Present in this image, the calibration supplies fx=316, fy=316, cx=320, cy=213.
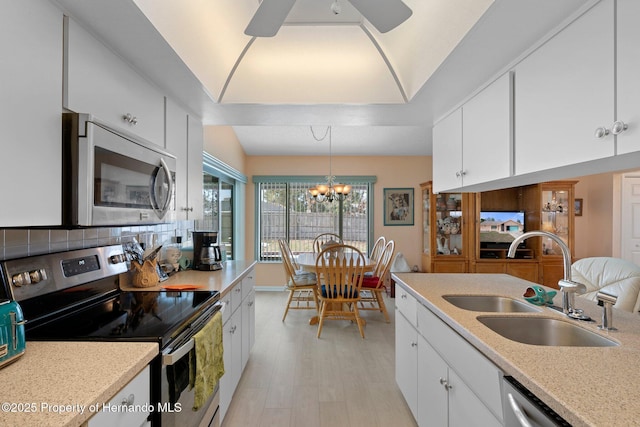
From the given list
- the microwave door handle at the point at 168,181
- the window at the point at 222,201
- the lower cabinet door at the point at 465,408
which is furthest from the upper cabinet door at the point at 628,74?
the window at the point at 222,201

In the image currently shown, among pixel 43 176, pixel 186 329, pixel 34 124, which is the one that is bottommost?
pixel 186 329

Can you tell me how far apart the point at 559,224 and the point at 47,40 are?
5506 millimetres

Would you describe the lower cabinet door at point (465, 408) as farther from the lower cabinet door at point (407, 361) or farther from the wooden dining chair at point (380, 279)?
the wooden dining chair at point (380, 279)

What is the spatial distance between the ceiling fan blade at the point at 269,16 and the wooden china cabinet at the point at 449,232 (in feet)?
13.3

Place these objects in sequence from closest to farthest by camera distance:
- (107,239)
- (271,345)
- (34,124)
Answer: (34,124)
(107,239)
(271,345)

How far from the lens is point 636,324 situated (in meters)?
1.29

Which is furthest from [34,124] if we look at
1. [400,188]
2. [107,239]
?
[400,188]

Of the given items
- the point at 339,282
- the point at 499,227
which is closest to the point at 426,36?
the point at 339,282

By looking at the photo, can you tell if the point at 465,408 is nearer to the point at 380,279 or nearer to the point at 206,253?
the point at 206,253

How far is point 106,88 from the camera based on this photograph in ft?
4.56

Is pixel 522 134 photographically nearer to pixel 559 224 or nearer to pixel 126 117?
pixel 126 117

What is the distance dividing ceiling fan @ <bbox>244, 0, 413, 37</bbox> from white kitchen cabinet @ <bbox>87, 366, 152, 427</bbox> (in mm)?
1328

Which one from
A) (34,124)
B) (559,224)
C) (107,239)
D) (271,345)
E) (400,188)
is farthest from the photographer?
(400,188)

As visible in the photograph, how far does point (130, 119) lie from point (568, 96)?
6.26 feet
